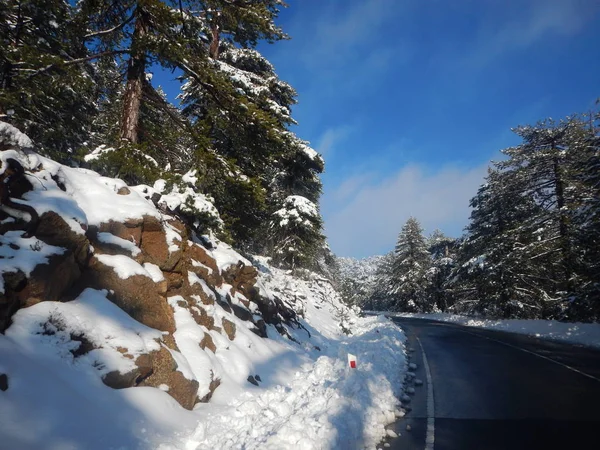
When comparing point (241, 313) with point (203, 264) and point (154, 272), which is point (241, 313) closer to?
point (203, 264)

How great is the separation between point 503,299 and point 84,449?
91.0 feet

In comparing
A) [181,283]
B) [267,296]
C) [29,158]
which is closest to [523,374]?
[267,296]

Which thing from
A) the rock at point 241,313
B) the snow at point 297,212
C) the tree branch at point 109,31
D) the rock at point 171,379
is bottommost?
the rock at point 171,379

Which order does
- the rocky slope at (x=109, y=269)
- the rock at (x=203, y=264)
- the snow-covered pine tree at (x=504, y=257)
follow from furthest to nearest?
the snow-covered pine tree at (x=504, y=257) < the rock at (x=203, y=264) < the rocky slope at (x=109, y=269)

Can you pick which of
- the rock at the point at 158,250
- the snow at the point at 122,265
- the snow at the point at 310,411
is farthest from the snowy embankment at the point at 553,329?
the snow at the point at 122,265

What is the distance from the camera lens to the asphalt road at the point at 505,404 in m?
5.04

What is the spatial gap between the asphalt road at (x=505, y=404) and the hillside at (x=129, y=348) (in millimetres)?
754

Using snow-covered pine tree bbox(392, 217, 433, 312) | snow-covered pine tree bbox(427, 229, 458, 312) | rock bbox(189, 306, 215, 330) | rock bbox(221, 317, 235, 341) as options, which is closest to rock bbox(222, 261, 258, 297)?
rock bbox(221, 317, 235, 341)

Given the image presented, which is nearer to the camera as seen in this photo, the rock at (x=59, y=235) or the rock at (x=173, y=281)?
the rock at (x=59, y=235)

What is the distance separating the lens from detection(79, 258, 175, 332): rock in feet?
19.5

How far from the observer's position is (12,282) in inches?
175

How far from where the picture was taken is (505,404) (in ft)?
21.6

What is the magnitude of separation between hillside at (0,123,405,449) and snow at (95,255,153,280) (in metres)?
0.02

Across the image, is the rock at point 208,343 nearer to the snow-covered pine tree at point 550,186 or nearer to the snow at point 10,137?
the snow at point 10,137
